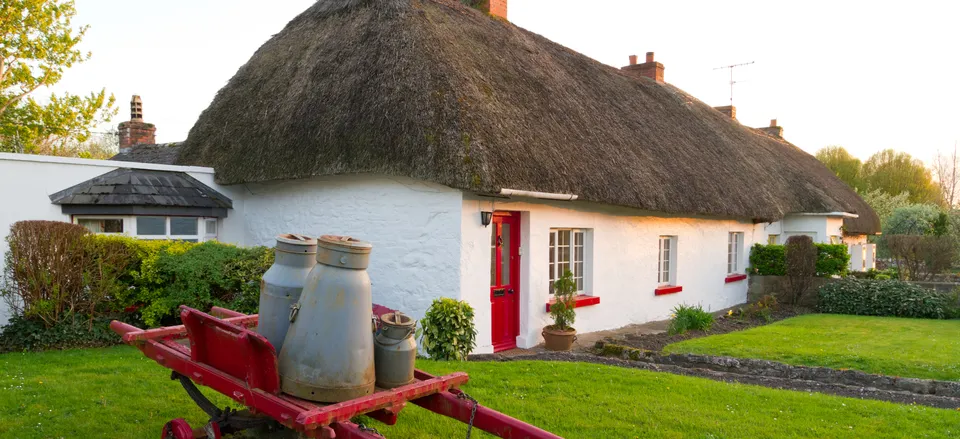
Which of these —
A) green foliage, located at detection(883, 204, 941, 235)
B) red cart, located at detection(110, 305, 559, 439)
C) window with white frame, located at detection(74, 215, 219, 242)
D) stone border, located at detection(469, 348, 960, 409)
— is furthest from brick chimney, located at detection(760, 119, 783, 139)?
red cart, located at detection(110, 305, 559, 439)

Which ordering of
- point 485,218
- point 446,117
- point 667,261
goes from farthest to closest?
1. point 667,261
2. point 485,218
3. point 446,117

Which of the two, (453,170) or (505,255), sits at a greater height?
(453,170)

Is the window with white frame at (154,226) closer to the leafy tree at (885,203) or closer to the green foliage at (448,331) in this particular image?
the green foliage at (448,331)

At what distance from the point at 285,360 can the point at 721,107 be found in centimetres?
2319

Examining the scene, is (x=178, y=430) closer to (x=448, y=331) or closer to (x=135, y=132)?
(x=448, y=331)

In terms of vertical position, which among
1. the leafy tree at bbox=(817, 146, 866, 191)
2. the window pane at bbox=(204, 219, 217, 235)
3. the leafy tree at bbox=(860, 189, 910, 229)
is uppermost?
the leafy tree at bbox=(817, 146, 866, 191)

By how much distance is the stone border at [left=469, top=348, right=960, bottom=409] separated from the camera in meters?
6.29

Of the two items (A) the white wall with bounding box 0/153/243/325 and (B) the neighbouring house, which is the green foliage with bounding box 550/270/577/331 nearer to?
(B) the neighbouring house

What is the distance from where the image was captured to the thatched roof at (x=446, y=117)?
8.24m

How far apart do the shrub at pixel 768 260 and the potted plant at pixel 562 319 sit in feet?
28.2

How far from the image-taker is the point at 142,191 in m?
9.36

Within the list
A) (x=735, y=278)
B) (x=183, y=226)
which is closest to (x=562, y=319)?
(x=183, y=226)

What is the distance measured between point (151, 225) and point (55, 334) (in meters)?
2.29

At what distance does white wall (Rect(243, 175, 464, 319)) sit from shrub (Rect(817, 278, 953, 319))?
10.4 m
